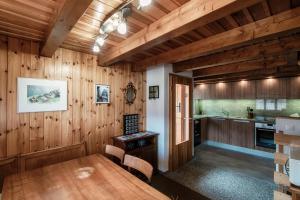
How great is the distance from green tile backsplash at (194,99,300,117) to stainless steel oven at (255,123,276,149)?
0.82m

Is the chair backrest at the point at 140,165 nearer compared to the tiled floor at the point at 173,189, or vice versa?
the chair backrest at the point at 140,165

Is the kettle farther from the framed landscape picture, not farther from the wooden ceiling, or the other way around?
the framed landscape picture

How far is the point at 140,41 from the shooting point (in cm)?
184

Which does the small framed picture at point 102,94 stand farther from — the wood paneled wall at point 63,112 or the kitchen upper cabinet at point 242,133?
the kitchen upper cabinet at point 242,133

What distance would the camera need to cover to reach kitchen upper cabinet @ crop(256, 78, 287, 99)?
4.13 meters

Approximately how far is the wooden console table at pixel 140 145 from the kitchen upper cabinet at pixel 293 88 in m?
3.80

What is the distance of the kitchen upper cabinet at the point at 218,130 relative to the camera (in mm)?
4883

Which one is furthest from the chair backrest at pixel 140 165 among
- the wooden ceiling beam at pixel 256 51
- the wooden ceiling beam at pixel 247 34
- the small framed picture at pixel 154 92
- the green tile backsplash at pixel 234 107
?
the green tile backsplash at pixel 234 107

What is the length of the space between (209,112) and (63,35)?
225 inches

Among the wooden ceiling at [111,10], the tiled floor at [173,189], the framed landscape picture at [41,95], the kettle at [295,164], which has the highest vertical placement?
the wooden ceiling at [111,10]

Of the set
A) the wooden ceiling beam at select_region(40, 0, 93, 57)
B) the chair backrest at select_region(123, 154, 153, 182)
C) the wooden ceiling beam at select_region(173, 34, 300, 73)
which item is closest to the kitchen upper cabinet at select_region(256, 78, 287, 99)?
the wooden ceiling beam at select_region(173, 34, 300, 73)

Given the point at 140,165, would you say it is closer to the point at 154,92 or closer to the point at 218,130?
the point at 154,92

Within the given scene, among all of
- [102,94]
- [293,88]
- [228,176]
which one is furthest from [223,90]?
[102,94]

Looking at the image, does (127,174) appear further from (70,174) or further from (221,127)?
(221,127)
